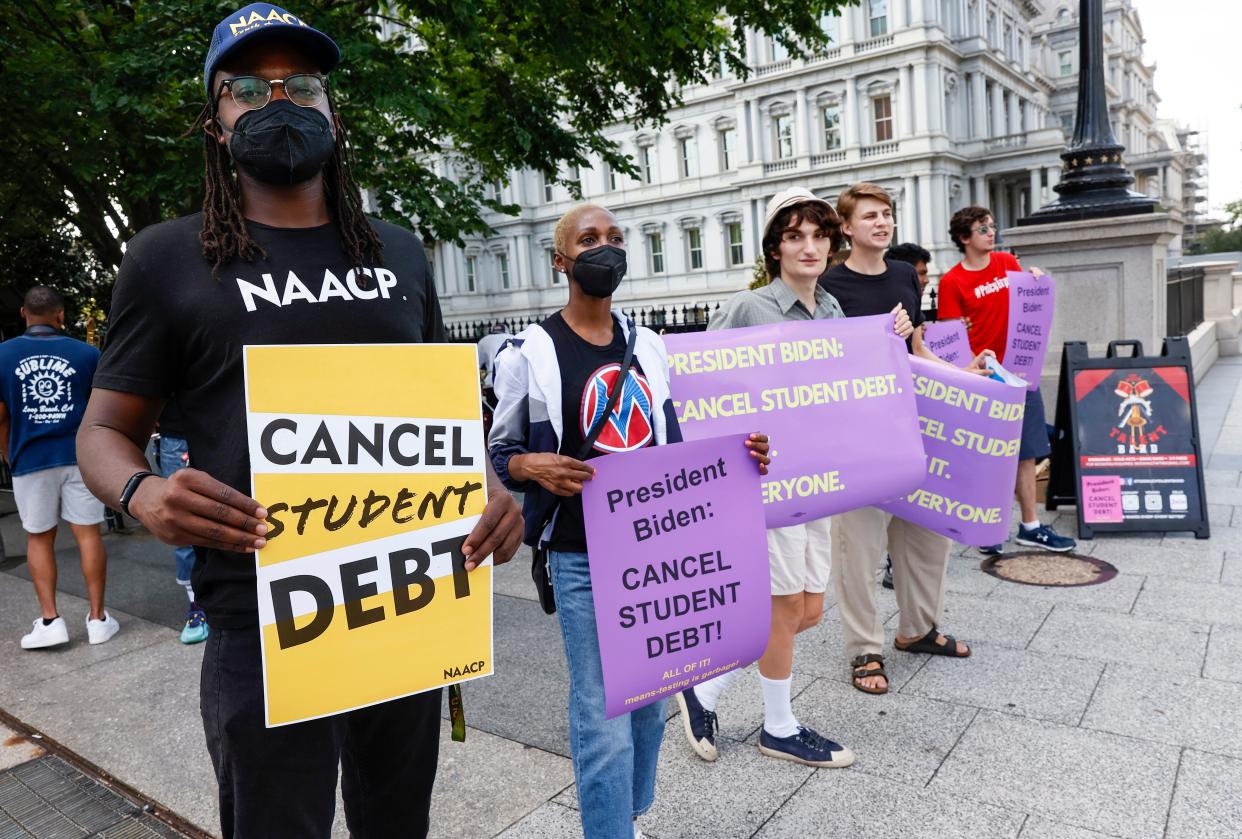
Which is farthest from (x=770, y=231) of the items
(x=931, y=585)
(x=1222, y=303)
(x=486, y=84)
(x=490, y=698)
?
(x=1222, y=303)

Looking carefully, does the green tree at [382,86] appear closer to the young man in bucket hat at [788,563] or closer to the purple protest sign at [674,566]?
the young man in bucket hat at [788,563]

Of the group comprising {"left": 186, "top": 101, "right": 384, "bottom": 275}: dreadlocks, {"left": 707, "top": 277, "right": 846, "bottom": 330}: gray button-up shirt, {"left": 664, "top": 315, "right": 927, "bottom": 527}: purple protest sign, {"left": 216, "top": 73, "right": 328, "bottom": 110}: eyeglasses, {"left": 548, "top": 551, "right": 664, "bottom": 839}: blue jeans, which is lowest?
{"left": 548, "top": 551, "right": 664, "bottom": 839}: blue jeans

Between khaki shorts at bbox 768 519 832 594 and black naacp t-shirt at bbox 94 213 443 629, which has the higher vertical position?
black naacp t-shirt at bbox 94 213 443 629

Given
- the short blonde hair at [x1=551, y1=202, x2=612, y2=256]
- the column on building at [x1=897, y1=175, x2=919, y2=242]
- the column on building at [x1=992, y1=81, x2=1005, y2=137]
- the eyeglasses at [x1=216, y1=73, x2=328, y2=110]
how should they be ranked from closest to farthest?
the eyeglasses at [x1=216, y1=73, x2=328, y2=110]
the short blonde hair at [x1=551, y1=202, x2=612, y2=256]
the column on building at [x1=897, y1=175, x2=919, y2=242]
the column on building at [x1=992, y1=81, x2=1005, y2=137]

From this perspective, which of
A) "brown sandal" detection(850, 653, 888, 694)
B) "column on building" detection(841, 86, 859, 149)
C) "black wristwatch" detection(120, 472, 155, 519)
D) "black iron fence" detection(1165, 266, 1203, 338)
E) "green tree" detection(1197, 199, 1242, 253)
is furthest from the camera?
"green tree" detection(1197, 199, 1242, 253)

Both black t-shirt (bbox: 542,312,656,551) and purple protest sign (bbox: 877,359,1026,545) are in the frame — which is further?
purple protest sign (bbox: 877,359,1026,545)

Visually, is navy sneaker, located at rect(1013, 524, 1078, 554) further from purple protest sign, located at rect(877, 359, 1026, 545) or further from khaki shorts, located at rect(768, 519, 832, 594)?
khaki shorts, located at rect(768, 519, 832, 594)

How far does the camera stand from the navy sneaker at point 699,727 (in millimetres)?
3656

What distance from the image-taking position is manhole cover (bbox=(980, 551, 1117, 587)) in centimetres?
561

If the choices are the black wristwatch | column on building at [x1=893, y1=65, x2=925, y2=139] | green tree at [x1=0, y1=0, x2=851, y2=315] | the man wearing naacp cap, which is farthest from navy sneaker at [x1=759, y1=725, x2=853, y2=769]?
column on building at [x1=893, y1=65, x2=925, y2=139]

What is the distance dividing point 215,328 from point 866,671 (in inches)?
137

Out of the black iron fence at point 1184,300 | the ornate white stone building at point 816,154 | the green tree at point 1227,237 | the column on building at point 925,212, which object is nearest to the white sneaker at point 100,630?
the black iron fence at point 1184,300

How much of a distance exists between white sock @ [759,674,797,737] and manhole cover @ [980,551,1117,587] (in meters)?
2.71

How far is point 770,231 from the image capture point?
387 centimetres
